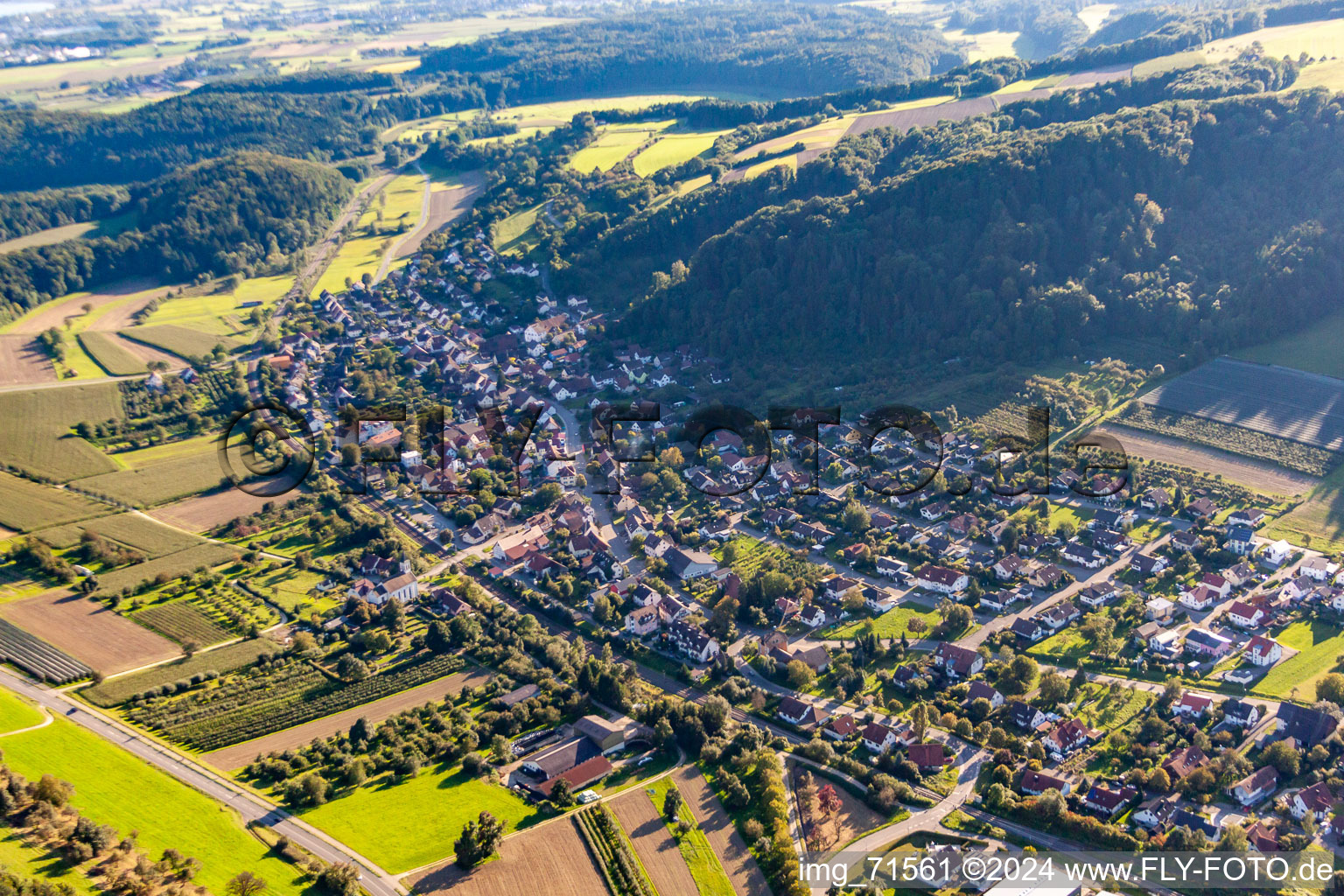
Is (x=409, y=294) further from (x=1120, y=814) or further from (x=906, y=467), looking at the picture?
(x=1120, y=814)

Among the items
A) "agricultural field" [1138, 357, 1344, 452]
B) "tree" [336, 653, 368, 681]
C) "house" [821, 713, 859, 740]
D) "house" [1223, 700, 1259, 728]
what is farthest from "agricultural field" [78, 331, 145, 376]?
"house" [1223, 700, 1259, 728]

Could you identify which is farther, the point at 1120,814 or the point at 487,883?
the point at 1120,814

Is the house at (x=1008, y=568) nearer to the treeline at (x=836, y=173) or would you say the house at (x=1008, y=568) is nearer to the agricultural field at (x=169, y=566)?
the agricultural field at (x=169, y=566)

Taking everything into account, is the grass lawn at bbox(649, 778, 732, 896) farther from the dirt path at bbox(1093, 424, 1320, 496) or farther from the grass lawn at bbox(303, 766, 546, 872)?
the dirt path at bbox(1093, 424, 1320, 496)

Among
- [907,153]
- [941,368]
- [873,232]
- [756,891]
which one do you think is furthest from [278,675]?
[907,153]

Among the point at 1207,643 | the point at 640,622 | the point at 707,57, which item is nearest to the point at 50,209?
the point at 707,57
